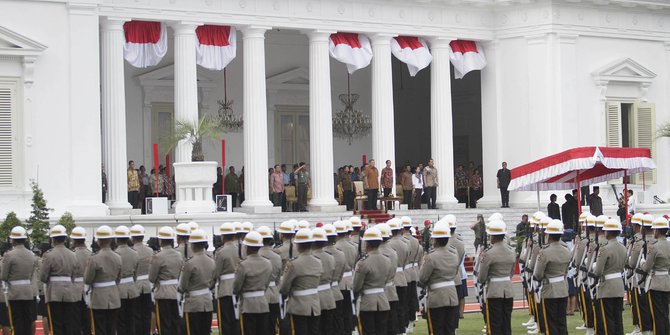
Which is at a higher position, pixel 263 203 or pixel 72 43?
pixel 72 43

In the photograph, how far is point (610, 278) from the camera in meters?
18.7

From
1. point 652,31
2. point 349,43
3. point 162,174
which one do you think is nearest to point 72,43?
point 162,174

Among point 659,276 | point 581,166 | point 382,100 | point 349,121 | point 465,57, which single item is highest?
point 465,57

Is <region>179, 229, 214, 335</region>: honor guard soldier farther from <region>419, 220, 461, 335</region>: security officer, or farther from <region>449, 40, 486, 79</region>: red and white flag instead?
<region>449, 40, 486, 79</region>: red and white flag

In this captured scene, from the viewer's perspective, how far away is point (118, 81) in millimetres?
34125

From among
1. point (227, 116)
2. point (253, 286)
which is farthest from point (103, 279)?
point (227, 116)

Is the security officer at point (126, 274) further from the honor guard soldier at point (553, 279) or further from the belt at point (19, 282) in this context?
the honor guard soldier at point (553, 279)

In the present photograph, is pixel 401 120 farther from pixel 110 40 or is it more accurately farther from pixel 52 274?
pixel 52 274

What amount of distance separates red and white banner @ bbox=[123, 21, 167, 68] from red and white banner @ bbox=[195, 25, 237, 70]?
45.2 inches

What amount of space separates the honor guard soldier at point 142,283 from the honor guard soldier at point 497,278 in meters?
5.06

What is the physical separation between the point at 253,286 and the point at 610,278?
17.7ft

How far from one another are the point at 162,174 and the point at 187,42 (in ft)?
14.1

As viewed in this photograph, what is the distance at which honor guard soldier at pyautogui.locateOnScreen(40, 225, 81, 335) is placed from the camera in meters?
18.5

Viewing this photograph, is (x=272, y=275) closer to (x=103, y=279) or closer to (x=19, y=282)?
(x=103, y=279)
